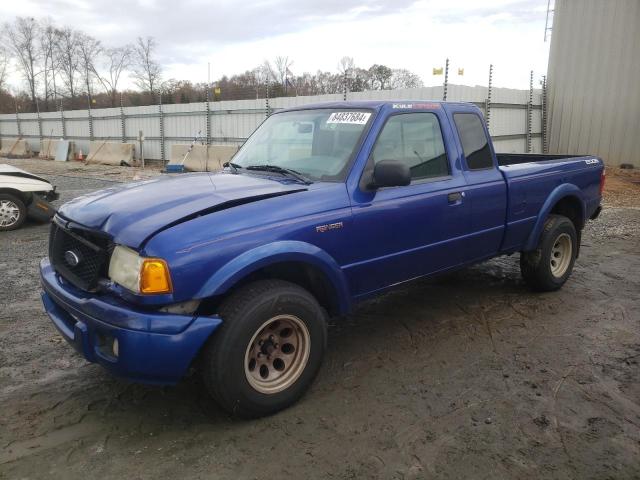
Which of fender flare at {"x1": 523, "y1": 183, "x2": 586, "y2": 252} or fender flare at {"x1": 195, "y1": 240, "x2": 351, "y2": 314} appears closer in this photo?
fender flare at {"x1": 195, "y1": 240, "x2": 351, "y2": 314}

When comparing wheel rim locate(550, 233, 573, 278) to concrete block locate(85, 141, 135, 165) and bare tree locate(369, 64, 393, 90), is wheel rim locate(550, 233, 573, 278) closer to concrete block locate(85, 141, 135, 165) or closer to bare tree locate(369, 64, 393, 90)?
concrete block locate(85, 141, 135, 165)

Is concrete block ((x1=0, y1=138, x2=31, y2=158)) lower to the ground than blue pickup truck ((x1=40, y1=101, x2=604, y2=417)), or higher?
lower

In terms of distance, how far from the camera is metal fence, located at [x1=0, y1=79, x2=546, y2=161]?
15.1m

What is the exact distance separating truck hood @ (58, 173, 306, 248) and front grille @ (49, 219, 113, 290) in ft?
0.29

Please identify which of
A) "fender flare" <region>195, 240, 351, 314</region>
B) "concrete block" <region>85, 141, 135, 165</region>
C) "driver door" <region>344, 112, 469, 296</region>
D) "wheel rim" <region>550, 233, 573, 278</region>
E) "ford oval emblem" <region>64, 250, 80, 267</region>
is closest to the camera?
"fender flare" <region>195, 240, 351, 314</region>

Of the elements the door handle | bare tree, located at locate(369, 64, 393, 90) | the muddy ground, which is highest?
bare tree, located at locate(369, 64, 393, 90)

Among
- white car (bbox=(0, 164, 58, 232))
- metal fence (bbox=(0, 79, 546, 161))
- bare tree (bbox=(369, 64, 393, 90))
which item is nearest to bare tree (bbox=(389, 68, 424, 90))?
bare tree (bbox=(369, 64, 393, 90))

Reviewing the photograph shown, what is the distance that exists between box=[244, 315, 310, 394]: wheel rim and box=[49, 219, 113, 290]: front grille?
990 millimetres

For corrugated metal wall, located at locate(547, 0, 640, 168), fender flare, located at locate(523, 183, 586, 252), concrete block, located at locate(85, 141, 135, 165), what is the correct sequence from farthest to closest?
concrete block, located at locate(85, 141, 135, 165) < corrugated metal wall, located at locate(547, 0, 640, 168) < fender flare, located at locate(523, 183, 586, 252)

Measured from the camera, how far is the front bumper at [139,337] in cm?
263

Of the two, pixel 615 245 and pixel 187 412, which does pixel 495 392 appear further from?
pixel 615 245

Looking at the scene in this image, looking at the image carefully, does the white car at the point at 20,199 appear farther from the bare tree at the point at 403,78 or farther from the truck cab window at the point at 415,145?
the bare tree at the point at 403,78

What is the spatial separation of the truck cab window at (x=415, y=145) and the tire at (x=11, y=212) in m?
6.98

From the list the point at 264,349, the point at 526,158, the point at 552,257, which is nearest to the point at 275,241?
the point at 264,349
